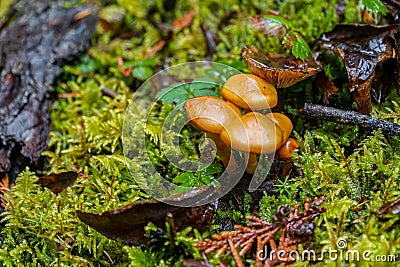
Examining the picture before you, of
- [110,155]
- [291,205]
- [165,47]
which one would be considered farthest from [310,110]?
[165,47]

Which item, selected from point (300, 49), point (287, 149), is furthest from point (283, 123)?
point (300, 49)

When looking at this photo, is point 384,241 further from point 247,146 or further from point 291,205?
point 247,146

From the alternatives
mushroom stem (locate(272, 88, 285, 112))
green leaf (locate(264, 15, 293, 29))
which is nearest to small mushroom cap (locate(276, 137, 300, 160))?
mushroom stem (locate(272, 88, 285, 112))

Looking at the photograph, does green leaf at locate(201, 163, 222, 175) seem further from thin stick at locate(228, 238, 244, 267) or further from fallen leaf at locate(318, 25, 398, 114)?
fallen leaf at locate(318, 25, 398, 114)

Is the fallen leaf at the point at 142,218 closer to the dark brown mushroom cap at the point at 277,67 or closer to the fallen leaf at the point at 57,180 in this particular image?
the fallen leaf at the point at 57,180

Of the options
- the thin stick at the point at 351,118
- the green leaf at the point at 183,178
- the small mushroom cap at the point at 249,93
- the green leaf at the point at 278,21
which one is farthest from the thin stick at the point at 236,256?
the green leaf at the point at 278,21

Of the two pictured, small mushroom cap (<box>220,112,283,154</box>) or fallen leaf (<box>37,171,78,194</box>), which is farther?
fallen leaf (<box>37,171,78,194</box>)
